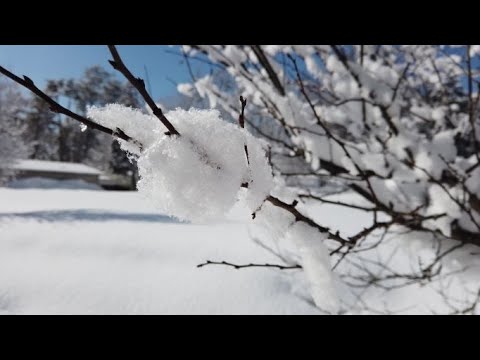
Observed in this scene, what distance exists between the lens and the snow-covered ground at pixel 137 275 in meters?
3.12

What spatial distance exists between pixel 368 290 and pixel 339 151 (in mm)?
1833

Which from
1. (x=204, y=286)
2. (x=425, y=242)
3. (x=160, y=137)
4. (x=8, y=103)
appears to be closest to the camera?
(x=160, y=137)

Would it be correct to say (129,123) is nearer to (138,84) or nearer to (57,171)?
(138,84)

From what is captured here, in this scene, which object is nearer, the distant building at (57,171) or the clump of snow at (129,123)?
the clump of snow at (129,123)

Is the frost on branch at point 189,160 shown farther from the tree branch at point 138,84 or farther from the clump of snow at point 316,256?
the clump of snow at point 316,256

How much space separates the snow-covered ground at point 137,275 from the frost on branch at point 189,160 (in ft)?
8.70

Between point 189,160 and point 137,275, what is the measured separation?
11.5 ft

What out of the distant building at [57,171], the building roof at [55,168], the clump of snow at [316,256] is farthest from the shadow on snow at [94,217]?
the building roof at [55,168]

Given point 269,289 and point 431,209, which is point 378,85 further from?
point 269,289

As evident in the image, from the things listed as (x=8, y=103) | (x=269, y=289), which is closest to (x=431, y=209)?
(x=269, y=289)

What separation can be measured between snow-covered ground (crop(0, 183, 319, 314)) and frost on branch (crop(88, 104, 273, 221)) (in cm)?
265

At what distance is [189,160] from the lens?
550mm

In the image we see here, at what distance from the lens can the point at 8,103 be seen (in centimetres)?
1424

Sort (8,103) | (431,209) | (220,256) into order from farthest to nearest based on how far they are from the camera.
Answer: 1. (8,103)
2. (220,256)
3. (431,209)
